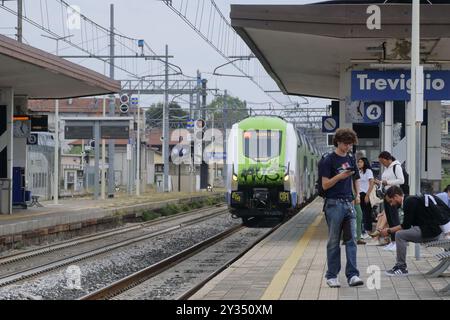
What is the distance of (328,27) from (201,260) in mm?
5250

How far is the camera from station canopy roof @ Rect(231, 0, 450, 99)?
1419cm

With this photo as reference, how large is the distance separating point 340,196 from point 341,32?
20.5 feet

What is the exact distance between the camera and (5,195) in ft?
80.3

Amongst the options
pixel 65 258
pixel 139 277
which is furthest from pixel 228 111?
pixel 139 277

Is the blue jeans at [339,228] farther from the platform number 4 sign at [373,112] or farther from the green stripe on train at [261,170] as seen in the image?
the green stripe on train at [261,170]

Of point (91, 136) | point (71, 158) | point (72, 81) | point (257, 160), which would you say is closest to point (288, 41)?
point (257, 160)

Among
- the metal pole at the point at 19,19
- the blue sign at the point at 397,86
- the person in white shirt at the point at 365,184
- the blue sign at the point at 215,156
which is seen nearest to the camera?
the person in white shirt at the point at 365,184

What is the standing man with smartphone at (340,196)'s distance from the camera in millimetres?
8648

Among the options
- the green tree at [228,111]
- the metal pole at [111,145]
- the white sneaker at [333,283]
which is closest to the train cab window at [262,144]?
the white sneaker at [333,283]

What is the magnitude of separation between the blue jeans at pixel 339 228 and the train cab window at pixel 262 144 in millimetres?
12520

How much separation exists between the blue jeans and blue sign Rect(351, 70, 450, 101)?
21.8 feet

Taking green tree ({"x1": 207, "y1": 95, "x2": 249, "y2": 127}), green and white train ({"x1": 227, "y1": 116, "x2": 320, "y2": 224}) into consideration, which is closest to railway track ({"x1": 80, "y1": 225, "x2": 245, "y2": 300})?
green and white train ({"x1": 227, "y1": 116, "x2": 320, "y2": 224})

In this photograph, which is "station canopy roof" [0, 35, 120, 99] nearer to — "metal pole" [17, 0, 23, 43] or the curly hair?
"metal pole" [17, 0, 23, 43]
